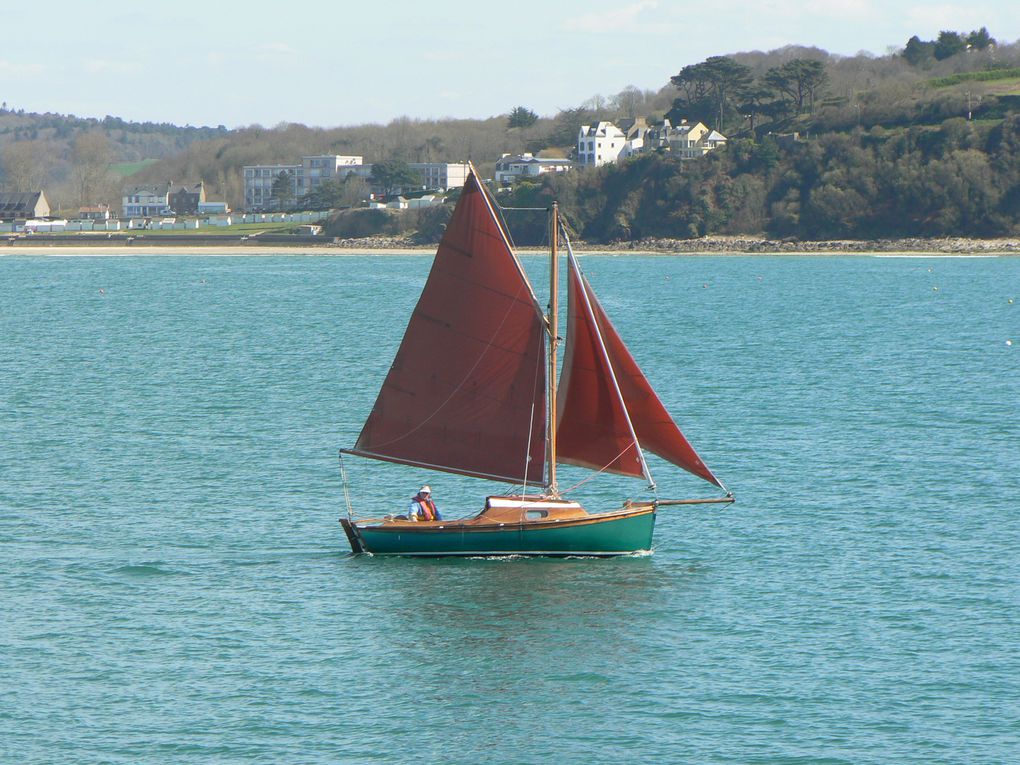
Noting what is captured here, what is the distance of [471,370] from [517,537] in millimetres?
4290

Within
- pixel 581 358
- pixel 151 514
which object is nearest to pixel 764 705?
pixel 581 358

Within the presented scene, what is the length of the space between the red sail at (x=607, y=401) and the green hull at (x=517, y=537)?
1.44 metres

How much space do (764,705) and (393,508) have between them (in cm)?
1751

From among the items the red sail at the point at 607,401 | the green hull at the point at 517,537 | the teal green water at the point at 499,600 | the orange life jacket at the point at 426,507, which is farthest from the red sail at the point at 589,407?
the orange life jacket at the point at 426,507

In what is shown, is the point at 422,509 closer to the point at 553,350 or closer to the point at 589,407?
the point at 589,407

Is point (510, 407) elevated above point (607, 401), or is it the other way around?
point (607, 401)

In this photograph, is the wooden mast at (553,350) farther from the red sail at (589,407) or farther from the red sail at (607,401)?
the red sail at (607,401)

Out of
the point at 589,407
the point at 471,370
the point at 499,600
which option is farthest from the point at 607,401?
the point at 499,600

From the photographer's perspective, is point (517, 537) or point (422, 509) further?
point (422, 509)

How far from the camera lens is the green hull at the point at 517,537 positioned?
34.7 m

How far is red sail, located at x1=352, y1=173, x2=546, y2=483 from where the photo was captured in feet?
115

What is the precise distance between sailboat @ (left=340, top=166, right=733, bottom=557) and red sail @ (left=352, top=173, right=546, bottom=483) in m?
0.02

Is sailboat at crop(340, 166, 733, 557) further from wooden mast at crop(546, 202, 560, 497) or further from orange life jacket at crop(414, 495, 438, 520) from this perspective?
orange life jacket at crop(414, 495, 438, 520)

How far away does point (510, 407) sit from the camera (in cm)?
3575
